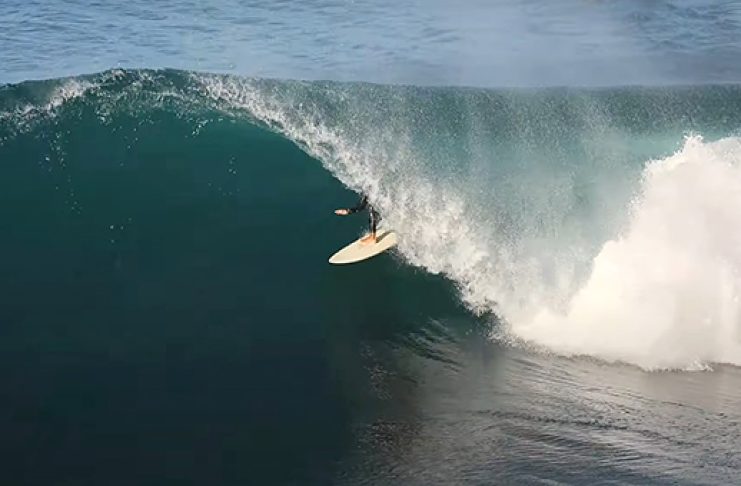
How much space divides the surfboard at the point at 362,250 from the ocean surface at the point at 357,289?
4.7 inches

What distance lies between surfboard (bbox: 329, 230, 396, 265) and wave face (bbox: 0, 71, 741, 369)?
0.91 feet

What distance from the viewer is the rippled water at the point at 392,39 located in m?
22.8

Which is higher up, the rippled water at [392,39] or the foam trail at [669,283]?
the rippled water at [392,39]

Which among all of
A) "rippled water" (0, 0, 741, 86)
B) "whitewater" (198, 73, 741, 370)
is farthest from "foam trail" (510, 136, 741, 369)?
"rippled water" (0, 0, 741, 86)

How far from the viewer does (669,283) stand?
11.9m

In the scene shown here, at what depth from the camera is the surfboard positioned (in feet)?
42.0

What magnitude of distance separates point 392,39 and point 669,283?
16.7m

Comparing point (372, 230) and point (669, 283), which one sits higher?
point (372, 230)

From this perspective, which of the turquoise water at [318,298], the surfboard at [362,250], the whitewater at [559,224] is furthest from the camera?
the surfboard at [362,250]

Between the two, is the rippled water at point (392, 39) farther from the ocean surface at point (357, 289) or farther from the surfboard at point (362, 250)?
the surfboard at point (362, 250)

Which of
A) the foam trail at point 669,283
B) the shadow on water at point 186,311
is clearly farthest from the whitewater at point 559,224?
the shadow on water at point 186,311

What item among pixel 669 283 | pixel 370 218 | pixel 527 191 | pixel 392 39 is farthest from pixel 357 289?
pixel 392 39

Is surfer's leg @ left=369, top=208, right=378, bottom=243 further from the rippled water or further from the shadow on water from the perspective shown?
the rippled water

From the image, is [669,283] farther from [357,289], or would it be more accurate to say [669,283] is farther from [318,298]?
[318,298]
